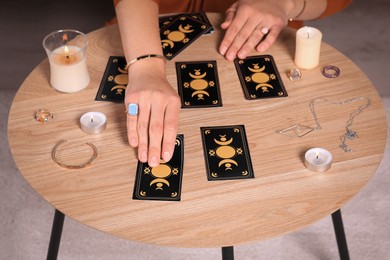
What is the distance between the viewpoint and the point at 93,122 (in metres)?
1.46

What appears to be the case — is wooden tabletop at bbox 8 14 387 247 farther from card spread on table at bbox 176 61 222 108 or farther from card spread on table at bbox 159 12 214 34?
card spread on table at bbox 159 12 214 34

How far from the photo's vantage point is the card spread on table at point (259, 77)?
1555 mm

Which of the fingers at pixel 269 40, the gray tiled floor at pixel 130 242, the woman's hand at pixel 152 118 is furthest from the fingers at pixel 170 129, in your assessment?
the gray tiled floor at pixel 130 242

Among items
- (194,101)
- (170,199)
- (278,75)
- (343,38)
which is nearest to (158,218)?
(170,199)

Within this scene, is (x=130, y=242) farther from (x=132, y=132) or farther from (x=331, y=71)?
(x=331, y=71)

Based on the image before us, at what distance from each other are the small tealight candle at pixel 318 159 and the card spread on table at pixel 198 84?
26cm

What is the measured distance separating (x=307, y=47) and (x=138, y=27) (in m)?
0.41

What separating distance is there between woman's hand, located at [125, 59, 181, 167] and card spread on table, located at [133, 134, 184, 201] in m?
0.01

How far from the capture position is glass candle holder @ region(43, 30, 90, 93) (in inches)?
59.3

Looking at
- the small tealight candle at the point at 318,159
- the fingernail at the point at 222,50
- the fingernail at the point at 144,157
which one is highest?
the fingernail at the point at 144,157

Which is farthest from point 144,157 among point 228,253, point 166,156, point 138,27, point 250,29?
point 250,29

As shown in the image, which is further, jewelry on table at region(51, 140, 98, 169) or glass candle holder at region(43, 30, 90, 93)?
glass candle holder at region(43, 30, 90, 93)

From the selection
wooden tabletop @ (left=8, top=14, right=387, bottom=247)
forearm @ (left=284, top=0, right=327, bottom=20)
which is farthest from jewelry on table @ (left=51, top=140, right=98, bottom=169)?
forearm @ (left=284, top=0, right=327, bottom=20)

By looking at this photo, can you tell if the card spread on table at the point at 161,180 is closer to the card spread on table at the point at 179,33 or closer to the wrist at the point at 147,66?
the wrist at the point at 147,66
